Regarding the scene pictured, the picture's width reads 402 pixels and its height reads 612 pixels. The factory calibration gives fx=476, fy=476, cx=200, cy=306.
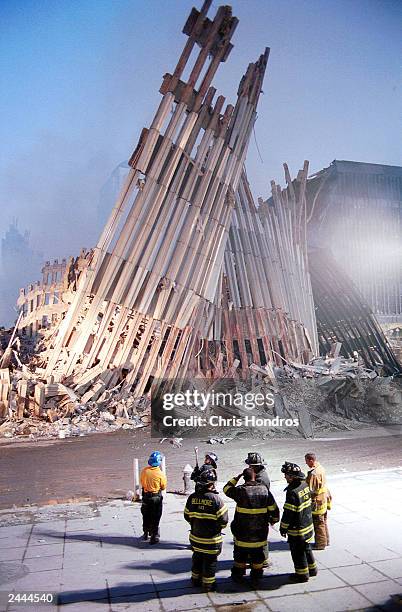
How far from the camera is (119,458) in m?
12.2

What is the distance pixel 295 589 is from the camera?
4895 millimetres

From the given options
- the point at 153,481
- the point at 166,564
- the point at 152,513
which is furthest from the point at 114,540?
Result: the point at 166,564

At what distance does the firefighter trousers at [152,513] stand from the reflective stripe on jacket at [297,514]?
1.89 m

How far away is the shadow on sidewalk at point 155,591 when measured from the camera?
4.79 metres

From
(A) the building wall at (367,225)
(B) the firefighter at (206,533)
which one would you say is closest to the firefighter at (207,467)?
(B) the firefighter at (206,533)

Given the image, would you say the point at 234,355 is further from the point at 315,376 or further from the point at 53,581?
the point at 53,581

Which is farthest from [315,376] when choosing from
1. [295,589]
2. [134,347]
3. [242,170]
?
[295,589]

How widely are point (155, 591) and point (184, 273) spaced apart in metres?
14.5

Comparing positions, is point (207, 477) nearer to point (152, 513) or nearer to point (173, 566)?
point (173, 566)

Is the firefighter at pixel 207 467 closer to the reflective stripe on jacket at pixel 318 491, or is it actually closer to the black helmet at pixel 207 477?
the black helmet at pixel 207 477

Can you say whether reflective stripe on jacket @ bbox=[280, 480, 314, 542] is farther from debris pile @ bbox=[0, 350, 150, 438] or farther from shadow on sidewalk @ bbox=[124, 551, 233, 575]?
debris pile @ bbox=[0, 350, 150, 438]

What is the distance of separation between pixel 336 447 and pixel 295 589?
29.7ft

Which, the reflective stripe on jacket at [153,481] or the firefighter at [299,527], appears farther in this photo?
the reflective stripe on jacket at [153,481]

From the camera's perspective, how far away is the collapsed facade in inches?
681
